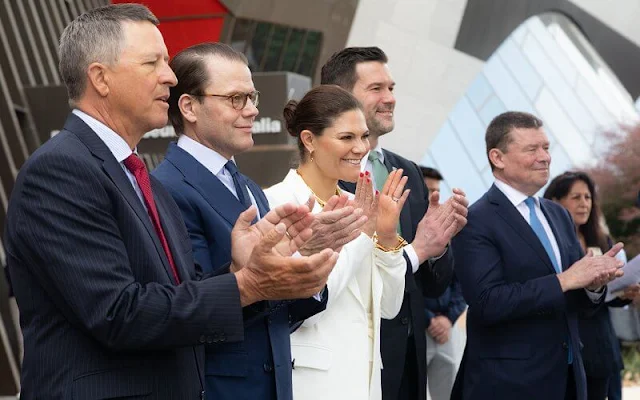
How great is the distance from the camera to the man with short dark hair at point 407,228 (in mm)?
4684

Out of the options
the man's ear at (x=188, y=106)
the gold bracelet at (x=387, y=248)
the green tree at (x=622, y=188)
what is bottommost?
the green tree at (x=622, y=188)

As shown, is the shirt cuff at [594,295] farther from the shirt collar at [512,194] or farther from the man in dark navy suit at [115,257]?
the man in dark navy suit at [115,257]

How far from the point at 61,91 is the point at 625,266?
11.8 m

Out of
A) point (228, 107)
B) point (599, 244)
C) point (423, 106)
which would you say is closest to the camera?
point (228, 107)

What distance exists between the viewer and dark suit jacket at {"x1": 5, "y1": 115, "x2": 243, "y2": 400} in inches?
106

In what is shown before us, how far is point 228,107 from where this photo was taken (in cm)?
387

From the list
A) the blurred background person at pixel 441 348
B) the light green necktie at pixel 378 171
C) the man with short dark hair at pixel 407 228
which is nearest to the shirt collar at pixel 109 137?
the man with short dark hair at pixel 407 228

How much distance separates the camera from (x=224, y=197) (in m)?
3.72

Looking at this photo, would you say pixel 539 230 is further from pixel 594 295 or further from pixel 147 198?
pixel 147 198

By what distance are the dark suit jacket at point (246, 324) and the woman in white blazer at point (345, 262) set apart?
0.89ft

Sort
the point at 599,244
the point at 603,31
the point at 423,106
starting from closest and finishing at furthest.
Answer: the point at 599,244 < the point at 423,106 < the point at 603,31

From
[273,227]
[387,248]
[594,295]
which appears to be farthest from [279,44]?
[273,227]

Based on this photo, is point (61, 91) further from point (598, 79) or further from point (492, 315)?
point (598, 79)

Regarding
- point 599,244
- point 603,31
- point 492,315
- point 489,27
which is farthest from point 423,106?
point 492,315
